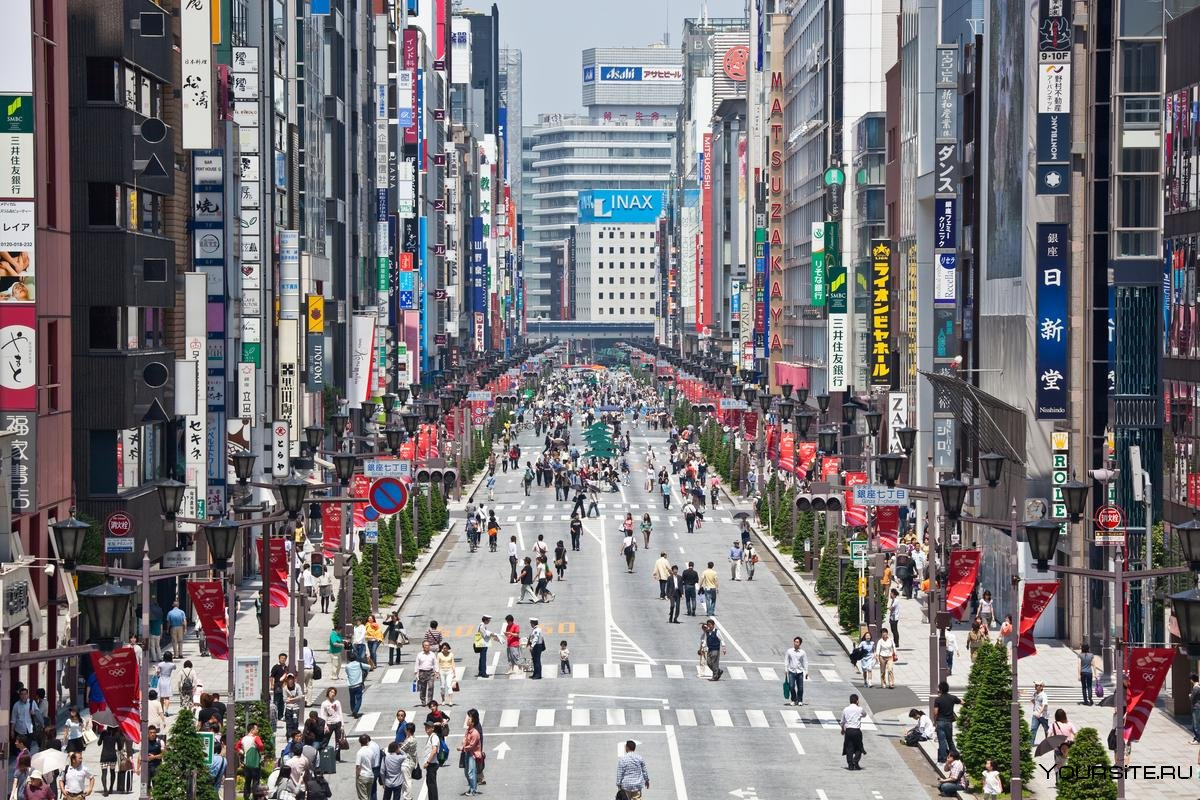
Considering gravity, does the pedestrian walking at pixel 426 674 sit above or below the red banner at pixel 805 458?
below

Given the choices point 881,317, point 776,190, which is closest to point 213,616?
A: point 881,317

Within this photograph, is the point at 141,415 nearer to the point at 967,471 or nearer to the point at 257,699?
the point at 257,699

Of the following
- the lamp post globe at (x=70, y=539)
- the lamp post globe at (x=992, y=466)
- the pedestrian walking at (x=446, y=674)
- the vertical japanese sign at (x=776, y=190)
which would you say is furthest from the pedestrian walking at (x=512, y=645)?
the vertical japanese sign at (x=776, y=190)

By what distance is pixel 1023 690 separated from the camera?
50.7 meters

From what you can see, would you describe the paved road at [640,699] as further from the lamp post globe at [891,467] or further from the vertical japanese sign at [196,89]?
the vertical japanese sign at [196,89]

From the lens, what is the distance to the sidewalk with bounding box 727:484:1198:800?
1590 inches

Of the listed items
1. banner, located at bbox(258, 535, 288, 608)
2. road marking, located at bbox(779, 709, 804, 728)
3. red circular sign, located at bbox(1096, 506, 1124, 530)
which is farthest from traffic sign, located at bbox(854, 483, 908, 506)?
banner, located at bbox(258, 535, 288, 608)

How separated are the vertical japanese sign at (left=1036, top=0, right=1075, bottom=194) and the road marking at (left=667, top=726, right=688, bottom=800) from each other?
22.4 metres

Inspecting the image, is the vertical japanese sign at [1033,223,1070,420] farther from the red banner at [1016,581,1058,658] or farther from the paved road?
the red banner at [1016,581,1058,658]

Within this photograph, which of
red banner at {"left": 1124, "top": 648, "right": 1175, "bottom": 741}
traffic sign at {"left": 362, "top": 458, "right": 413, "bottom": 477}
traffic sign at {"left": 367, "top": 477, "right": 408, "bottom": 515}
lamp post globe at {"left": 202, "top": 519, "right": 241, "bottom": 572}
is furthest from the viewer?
traffic sign at {"left": 362, "top": 458, "right": 413, "bottom": 477}

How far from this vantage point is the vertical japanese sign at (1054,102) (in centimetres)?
6069

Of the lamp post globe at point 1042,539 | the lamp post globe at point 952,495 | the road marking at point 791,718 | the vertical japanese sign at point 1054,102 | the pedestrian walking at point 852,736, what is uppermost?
the vertical japanese sign at point 1054,102

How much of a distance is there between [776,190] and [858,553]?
364 feet

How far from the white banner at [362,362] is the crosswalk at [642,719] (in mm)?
67754
